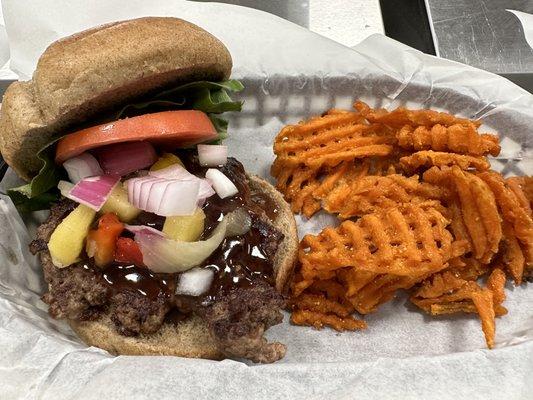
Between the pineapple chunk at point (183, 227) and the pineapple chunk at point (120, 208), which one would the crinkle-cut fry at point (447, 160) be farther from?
the pineapple chunk at point (120, 208)

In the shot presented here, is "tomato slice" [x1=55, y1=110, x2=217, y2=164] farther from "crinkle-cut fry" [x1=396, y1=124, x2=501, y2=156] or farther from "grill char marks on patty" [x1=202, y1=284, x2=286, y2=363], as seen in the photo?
"crinkle-cut fry" [x1=396, y1=124, x2=501, y2=156]

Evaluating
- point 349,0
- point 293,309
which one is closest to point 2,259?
point 293,309

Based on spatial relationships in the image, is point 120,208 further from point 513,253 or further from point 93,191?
point 513,253

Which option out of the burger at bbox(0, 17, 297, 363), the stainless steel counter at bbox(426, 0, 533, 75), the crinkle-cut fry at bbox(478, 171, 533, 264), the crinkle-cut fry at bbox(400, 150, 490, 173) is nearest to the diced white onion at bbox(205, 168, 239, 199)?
A: the burger at bbox(0, 17, 297, 363)

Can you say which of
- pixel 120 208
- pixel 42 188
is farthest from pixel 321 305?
pixel 42 188

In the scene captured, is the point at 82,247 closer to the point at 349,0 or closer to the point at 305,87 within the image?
the point at 305,87

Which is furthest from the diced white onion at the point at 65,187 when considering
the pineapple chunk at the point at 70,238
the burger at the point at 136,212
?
the pineapple chunk at the point at 70,238
